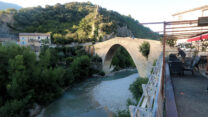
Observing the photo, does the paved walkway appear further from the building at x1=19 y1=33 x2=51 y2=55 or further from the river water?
the building at x1=19 y1=33 x2=51 y2=55

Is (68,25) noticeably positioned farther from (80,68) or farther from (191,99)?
(191,99)

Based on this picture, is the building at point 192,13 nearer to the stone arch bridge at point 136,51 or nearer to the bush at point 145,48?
the stone arch bridge at point 136,51

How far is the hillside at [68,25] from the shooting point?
25.8 m

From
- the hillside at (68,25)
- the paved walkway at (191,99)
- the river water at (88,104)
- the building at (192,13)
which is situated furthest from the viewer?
the hillside at (68,25)

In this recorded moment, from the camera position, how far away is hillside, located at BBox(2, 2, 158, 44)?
2576 centimetres

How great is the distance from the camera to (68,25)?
3481cm

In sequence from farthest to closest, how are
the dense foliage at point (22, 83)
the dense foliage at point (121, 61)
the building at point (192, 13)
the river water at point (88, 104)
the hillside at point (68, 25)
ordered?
the hillside at point (68, 25) → the dense foliage at point (121, 61) → the building at point (192, 13) → the river water at point (88, 104) → the dense foliage at point (22, 83)

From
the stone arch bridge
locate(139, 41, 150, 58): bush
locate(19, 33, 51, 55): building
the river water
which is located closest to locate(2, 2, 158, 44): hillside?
locate(19, 33, 51, 55): building

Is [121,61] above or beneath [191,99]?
beneath

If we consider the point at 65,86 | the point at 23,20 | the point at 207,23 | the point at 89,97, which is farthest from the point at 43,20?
the point at 207,23

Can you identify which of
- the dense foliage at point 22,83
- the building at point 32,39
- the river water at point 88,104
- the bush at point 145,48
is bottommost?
the river water at point 88,104

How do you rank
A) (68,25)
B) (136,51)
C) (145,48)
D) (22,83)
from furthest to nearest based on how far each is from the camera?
(68,25)
(136,51)
(145,48)
(22,83)

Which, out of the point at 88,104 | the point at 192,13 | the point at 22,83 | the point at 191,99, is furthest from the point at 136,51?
the point at 191,99

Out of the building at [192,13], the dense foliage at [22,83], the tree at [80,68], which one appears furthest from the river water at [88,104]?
the building at [192,13]
